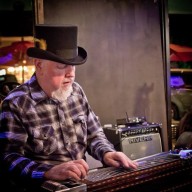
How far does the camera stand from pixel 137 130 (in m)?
4.47

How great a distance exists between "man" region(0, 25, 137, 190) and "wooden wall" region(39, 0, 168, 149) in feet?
6.81

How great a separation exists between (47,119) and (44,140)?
0.55 feet

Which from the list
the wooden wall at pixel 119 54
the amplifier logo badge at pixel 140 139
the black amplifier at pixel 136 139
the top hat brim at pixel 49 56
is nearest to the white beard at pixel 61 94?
the top hat brim at pixel 49 56

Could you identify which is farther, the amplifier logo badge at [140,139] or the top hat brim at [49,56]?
the amplifier logo badge at [140,139]

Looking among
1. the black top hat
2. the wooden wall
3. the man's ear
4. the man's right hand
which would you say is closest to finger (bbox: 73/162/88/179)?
the man's right hand

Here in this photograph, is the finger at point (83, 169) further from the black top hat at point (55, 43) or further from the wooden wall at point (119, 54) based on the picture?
the wooden wall at point (119, 54)

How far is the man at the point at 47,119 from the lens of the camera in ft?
7.91

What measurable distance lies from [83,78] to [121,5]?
52.4 inches

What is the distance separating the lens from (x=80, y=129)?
286 cm

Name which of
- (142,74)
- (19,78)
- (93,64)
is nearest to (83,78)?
(93,64)

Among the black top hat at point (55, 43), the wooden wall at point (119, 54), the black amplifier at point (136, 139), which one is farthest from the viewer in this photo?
the wooden wall at point (119, 54)

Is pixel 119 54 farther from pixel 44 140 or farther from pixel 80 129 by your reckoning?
pixel 44 140

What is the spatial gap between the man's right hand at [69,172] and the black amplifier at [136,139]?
2.26 metres

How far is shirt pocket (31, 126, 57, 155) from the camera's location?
2.56m
